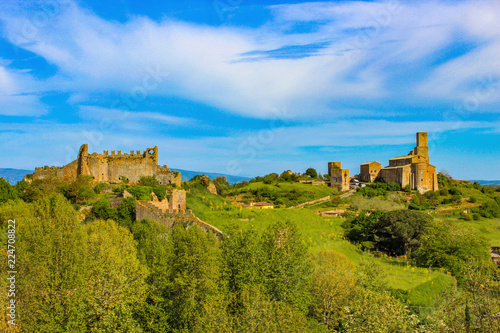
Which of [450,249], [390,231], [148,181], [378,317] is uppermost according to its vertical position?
[148,181]

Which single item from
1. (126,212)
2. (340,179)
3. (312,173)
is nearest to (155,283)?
(126,212)

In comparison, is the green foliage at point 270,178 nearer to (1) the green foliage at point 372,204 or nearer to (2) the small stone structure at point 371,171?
(2) the small stone structure at point 371,171

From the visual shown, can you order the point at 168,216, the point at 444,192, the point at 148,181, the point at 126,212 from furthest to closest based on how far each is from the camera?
the point at 444,192
the point at 148,181
the point at 126,212
the point at 168,216

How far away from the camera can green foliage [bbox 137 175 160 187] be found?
1836 inches

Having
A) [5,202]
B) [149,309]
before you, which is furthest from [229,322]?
[5,202]

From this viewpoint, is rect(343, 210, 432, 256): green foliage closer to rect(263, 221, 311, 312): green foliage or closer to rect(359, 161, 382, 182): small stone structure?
rect(263, 221, 311, 312): green foliage

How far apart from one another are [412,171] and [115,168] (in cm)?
5548

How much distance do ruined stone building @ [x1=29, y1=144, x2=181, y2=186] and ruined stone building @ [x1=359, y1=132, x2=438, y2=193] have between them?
47818 millimetres

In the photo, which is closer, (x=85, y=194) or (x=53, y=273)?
(x=53, y=273)

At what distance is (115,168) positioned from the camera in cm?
4962

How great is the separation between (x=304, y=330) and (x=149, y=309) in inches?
333

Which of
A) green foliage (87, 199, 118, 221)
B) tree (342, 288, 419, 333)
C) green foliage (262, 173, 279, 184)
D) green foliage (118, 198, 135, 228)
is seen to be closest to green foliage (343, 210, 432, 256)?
green foliage (118, 198, 135, 228)

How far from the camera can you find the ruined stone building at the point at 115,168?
159ft

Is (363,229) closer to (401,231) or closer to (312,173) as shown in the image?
(401,231)
